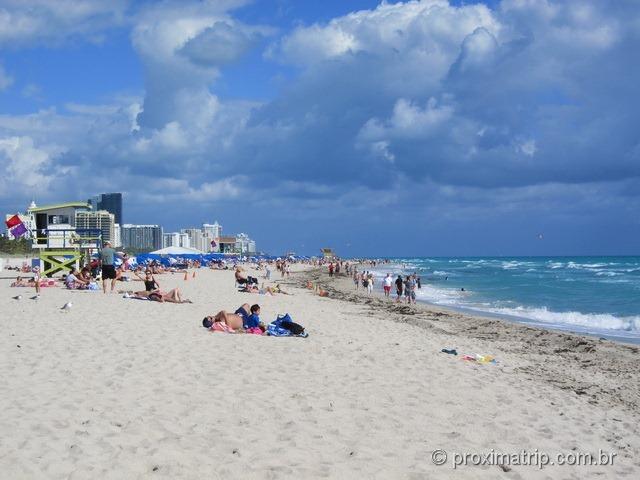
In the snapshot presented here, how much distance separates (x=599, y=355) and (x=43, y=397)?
996cm

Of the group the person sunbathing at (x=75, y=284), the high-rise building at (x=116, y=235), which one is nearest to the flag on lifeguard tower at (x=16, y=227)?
the person sunbathing at (x=75, y=284)

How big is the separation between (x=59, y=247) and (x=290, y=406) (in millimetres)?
20255

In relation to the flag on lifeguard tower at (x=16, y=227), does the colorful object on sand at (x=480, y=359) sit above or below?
below

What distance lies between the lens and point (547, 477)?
14.5ft

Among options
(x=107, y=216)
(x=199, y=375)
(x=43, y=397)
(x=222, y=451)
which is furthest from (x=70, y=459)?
(x=107, y=216)

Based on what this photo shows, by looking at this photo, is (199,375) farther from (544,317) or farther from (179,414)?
(544,317)

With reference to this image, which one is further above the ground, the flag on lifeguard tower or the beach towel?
the flag on lifeguard tower

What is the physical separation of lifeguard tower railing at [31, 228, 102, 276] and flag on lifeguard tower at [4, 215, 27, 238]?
70 centimetres

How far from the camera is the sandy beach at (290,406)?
14.0ft

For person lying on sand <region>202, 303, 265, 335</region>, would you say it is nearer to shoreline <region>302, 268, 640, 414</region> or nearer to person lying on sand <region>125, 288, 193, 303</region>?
person lying on sand <region>125, 288, 193, 303</region>

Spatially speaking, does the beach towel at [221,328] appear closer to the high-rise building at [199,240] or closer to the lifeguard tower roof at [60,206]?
the lifeguard tower roof at [60,206]

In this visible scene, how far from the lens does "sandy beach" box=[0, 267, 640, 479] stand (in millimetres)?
4273

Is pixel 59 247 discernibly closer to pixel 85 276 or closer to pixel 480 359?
pixel 85 276

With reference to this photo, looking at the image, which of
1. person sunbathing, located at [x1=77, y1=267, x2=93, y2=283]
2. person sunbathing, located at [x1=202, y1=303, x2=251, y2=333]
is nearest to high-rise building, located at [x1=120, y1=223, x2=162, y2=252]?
person sunbathing, located at [x1=77, y1=267, x2=93, y2=283]
